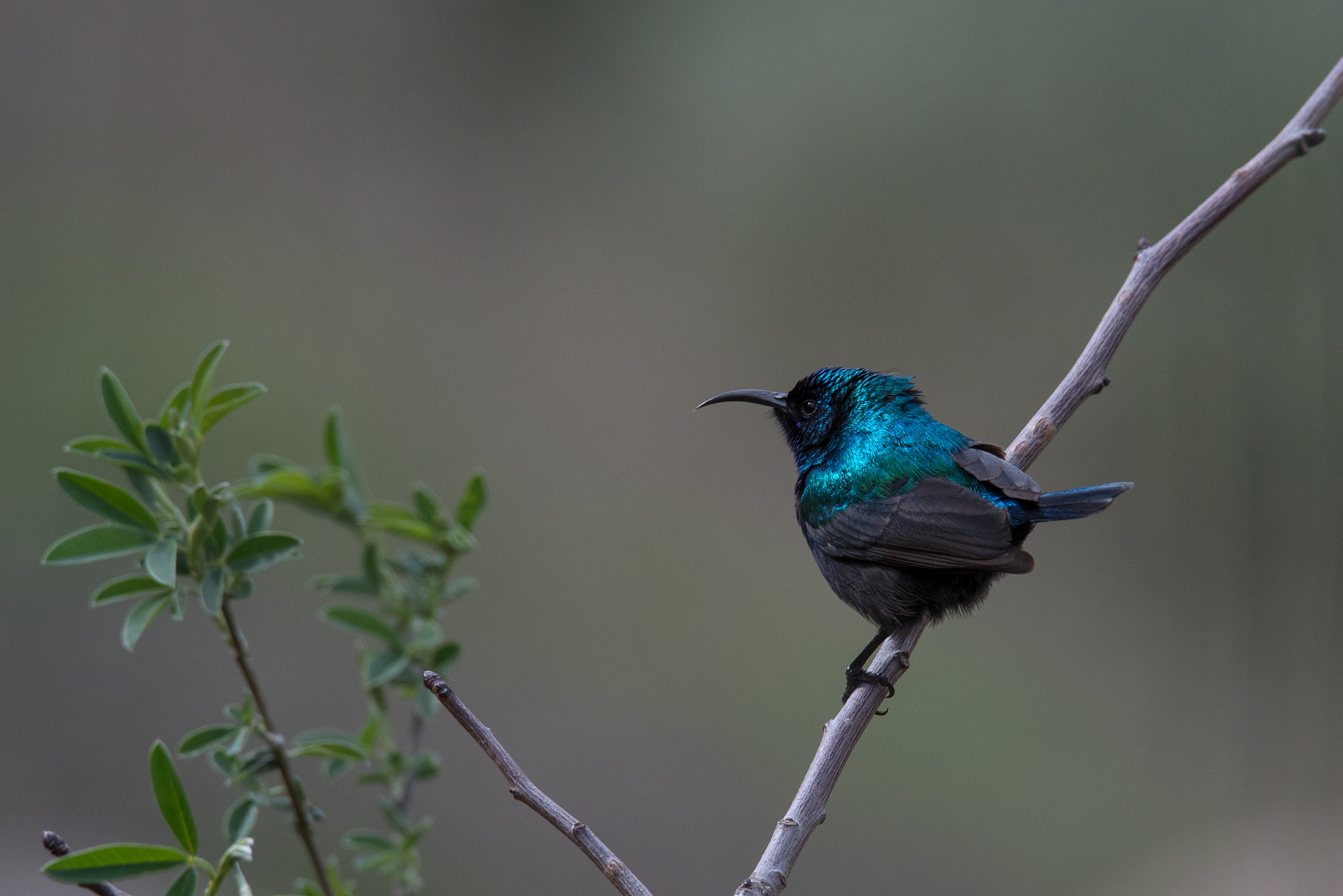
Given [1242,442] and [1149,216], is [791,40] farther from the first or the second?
[1242,442]

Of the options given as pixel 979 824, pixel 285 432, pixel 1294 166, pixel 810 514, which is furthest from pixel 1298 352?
pixel 285 432

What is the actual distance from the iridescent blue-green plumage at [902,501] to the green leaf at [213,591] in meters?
1.45

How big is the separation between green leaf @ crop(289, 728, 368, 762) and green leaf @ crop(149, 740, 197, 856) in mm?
176

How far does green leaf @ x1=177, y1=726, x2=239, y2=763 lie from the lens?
137 cm

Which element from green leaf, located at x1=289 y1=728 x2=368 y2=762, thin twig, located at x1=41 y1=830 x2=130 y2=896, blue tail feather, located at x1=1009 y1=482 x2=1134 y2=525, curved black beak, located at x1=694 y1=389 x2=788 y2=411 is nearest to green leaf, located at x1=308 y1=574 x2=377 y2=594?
green leaf, located at x1=289 y1=728 x2=368 y2=762

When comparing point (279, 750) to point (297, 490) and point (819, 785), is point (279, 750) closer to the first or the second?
point (297, 490)

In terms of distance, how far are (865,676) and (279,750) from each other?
3.59ft

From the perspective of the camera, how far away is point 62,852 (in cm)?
106

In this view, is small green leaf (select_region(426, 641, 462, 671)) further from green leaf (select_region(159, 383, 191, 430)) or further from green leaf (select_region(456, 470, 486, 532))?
green leaf (select_region(159, 383, 191, 430))

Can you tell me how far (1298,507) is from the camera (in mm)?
4961

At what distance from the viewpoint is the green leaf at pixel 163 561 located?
121cm

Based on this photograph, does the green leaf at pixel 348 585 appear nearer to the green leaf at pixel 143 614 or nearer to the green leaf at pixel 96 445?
the green leaf at pixel 143 614

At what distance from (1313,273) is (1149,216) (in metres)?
0.87

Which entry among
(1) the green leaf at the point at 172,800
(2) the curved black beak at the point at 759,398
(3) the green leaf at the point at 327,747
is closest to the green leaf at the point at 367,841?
(3) the green leaf at the point at 327,747
